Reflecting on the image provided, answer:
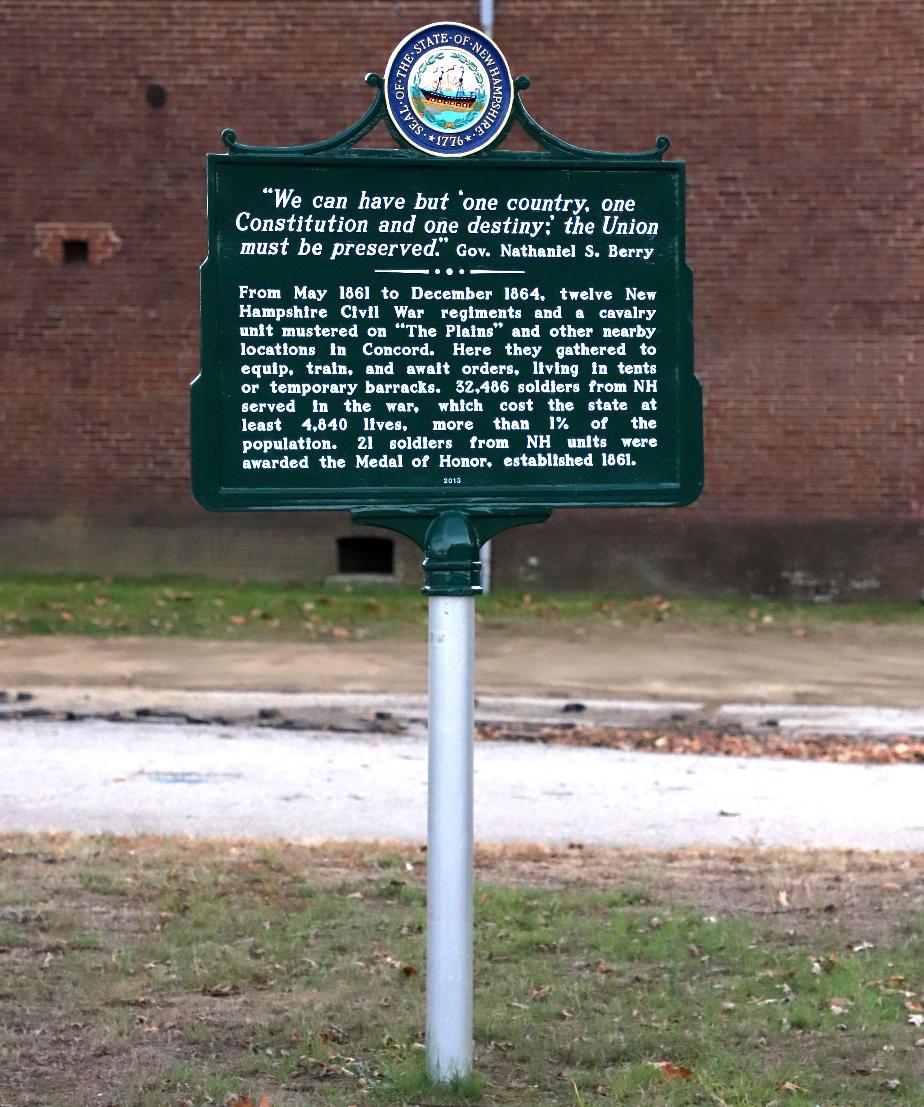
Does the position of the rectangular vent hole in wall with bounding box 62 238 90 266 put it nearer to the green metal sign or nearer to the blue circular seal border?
the green metal sign

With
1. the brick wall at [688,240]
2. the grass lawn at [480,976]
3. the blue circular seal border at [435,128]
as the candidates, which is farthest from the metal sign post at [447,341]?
the brick wall at [688,240]

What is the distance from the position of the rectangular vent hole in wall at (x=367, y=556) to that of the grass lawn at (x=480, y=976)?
12085 mm

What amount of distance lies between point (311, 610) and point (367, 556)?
289 cm

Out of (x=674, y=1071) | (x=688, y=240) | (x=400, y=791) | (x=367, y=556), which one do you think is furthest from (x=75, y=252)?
(x=674, y=1071)

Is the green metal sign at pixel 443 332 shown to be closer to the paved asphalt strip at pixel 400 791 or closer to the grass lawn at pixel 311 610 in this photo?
the paved asphalt strip at pixel 400 791

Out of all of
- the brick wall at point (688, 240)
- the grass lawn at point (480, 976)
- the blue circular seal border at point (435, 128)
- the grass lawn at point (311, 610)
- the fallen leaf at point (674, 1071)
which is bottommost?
the fallen leaf at point (674, 1071)

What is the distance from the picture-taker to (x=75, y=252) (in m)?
19.1

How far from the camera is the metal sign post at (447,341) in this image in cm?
465

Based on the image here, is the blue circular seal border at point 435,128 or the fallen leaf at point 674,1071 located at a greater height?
the blue circular seal border at point 435,128

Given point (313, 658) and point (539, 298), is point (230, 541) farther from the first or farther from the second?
point (539, 298)

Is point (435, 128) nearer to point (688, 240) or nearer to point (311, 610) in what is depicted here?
point (311, 610)

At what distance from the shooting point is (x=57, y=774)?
364 inches

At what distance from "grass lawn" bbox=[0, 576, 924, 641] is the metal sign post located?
11.0 m

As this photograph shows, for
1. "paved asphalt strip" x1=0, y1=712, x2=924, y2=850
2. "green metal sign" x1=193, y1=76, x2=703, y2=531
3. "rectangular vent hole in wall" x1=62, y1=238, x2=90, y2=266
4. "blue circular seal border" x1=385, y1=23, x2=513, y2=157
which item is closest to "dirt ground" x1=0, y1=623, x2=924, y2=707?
"paved asphalt strip" x1=0, y1=712, x2=924, y2=850
